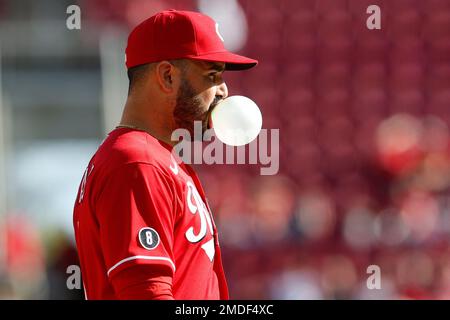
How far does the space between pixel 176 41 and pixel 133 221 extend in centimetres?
39

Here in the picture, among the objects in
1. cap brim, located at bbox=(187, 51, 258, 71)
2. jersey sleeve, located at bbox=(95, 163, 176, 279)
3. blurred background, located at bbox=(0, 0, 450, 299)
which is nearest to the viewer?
jersey sleeve, located at bbox=(95, 163, 176, 279)

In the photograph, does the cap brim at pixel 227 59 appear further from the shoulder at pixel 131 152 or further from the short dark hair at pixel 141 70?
the shoulder at pixel 131 152

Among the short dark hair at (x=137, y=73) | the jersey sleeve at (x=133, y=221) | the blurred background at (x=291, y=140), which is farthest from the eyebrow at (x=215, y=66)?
the blurred background at (x=291, y=140)

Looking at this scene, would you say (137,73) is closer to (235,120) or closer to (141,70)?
(141,70)

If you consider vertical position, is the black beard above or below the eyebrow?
below

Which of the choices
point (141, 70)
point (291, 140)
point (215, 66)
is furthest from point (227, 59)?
point (291, 140)

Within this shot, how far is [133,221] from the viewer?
4.56 feet

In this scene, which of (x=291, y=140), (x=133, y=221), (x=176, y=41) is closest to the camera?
(x=133, y=221)

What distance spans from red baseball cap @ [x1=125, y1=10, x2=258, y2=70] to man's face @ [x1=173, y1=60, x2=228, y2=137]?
0.03 metres

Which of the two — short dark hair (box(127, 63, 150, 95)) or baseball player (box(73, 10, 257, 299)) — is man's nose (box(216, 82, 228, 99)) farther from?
short dark hair (box(127, 63, 150, 95))

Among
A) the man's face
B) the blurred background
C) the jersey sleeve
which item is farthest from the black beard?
the blurred background

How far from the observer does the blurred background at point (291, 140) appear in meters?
4.56

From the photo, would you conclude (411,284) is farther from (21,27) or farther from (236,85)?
(21,27)

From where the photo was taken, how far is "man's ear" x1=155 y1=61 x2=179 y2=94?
1597 mm
